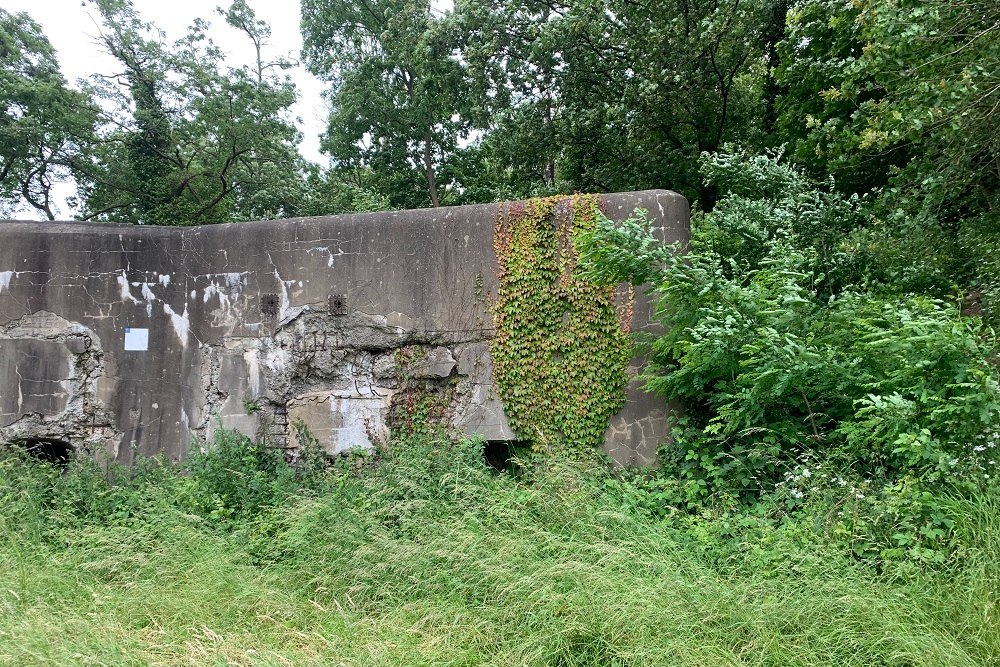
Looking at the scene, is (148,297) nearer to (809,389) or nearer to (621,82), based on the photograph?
(809,389)

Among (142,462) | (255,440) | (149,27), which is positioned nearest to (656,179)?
(255,440)

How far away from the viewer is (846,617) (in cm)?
268

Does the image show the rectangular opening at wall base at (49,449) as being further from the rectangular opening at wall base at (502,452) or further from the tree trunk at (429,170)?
the tree trunk at (429,170)

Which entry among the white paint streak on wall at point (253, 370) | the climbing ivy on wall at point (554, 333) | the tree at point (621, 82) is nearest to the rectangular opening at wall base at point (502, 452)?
the climbing ivy on wall at point (554, 333)

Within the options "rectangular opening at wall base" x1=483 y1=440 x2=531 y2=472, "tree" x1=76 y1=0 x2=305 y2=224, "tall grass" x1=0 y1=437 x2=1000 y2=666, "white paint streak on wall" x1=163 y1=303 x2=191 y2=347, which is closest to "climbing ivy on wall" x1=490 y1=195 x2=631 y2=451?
"rectangular opening at wall base" x1=483 y1=440 x2=531 y2=472

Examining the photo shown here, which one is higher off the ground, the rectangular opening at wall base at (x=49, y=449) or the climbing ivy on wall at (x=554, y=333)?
the climbing ivy on wall at (x=554, y=333)

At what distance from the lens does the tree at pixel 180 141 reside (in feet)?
45.6

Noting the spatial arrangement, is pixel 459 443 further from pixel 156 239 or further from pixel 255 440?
pixel 156 239

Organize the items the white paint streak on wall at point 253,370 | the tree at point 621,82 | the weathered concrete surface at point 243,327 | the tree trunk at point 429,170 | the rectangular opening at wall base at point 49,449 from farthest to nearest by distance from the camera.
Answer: the tree trunk at point 429,170
the tree at point 621,82
the rectangular opening at wall base at point 49,449
the white paint streak on wall at point 253,370
the weathered concrete surface at point 243,327

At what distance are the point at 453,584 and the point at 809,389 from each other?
94.1 inches

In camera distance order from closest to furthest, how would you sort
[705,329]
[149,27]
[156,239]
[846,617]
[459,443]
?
[846,617] < [705,329] < [459,443] < [156,239] < [149,27]

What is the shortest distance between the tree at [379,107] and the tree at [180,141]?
1.88m

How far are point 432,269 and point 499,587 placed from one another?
9.32 ft

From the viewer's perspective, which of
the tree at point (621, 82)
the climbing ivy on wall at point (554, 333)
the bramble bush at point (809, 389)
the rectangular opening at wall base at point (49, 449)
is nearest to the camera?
the bramble bush at point (809, 389)
